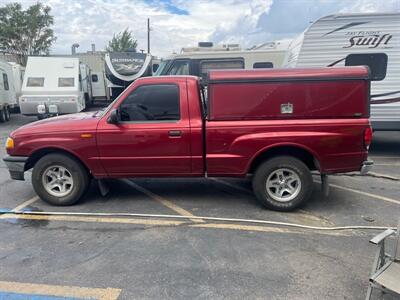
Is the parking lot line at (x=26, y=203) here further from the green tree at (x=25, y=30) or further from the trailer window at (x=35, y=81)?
the green tree at (x=25, y=30)

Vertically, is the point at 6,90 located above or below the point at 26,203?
above

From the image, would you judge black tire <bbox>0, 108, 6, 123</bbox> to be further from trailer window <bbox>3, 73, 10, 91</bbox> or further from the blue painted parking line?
the blue painted parking line

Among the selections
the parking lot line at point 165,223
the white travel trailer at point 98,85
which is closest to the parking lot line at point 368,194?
the parking lot line at point 165,223

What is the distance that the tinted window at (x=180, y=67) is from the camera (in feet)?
34.1

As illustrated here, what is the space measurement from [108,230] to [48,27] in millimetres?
31222

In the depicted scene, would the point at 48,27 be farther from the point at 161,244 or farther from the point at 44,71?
the point at 161,244

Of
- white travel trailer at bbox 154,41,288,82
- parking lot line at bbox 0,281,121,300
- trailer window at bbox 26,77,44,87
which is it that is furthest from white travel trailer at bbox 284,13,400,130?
trailer window at bbox 26,77,44,87

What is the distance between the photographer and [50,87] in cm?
1477

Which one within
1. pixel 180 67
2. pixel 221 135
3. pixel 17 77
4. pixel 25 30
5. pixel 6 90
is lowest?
pixel 221 135

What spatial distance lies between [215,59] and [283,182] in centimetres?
655

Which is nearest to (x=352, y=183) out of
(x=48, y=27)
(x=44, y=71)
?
(x=44, y=71)

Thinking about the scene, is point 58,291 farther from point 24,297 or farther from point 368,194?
point 368,194

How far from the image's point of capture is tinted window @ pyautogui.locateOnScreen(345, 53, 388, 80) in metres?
8.18

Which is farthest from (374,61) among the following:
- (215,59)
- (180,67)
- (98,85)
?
(98,85)
